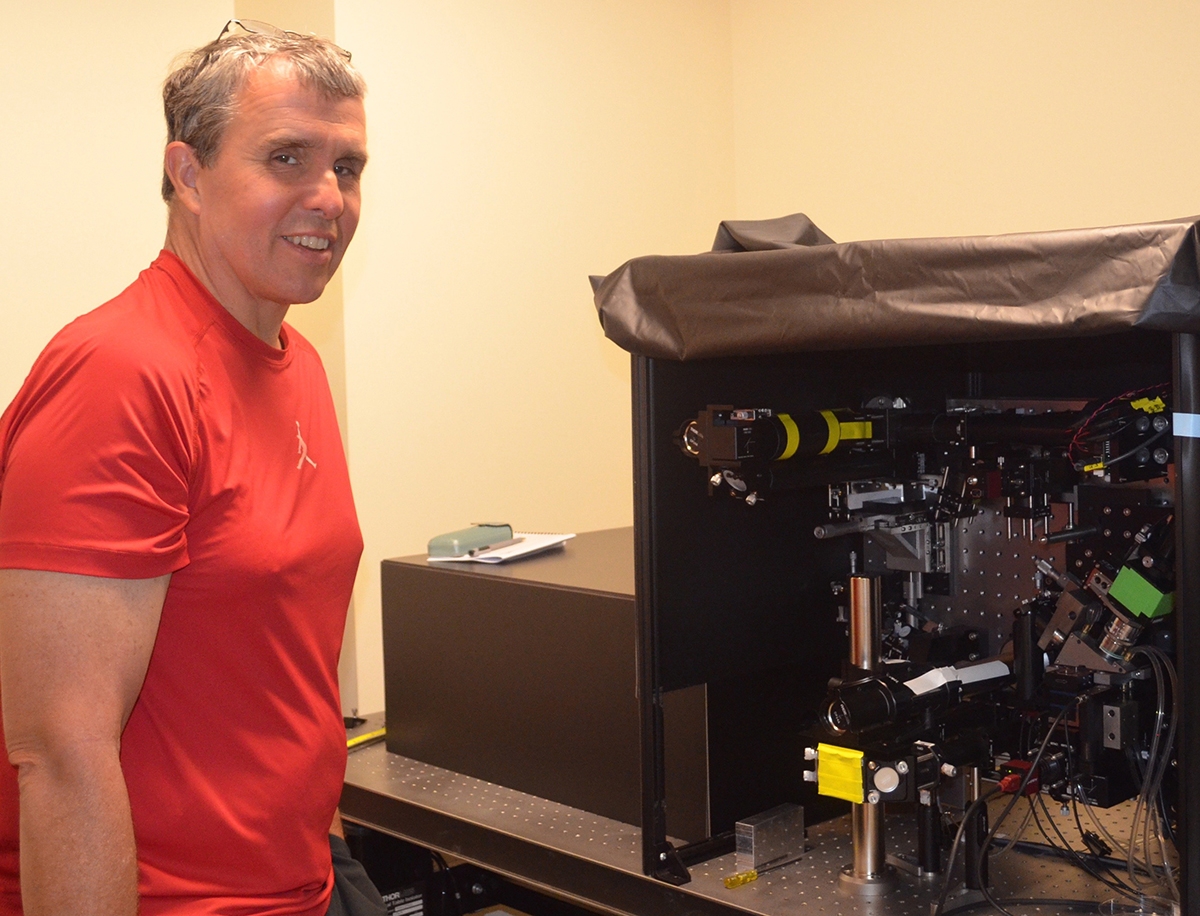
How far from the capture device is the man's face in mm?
1147

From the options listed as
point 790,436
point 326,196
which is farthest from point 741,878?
point 326,196

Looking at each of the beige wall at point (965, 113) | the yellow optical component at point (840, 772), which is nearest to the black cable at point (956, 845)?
the yellow optical component at point (840, 772)

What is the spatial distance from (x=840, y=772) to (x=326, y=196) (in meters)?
0.96

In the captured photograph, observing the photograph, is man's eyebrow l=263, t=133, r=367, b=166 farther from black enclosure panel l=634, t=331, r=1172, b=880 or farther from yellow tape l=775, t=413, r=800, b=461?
yellow tape l=775, t=413, r=800, b=461

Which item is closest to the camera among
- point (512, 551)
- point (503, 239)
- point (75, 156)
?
point (512, 551)

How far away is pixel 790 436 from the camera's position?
5.08ft

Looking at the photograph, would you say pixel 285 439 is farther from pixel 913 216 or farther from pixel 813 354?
pixel 913 216

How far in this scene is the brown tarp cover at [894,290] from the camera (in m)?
1.14

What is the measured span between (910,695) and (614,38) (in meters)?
2.38

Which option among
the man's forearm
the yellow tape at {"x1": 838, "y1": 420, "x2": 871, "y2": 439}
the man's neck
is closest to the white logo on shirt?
the man's neck

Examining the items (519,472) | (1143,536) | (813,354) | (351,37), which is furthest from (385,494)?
(1143,536)

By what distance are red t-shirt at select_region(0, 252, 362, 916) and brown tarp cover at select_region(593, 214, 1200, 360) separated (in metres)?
0.49

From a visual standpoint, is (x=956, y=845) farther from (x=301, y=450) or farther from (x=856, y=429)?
(x=301, y=450)

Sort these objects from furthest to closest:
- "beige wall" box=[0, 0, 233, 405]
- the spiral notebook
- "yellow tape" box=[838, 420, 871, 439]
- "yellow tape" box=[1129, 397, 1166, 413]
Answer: "beige wall" box=[0, 0, 233, 405]
the spiral notebook
"yellow tape" box=[838, 420, 871, 439]
"yellow tape" box=[1129, 397, 1166, 413]
